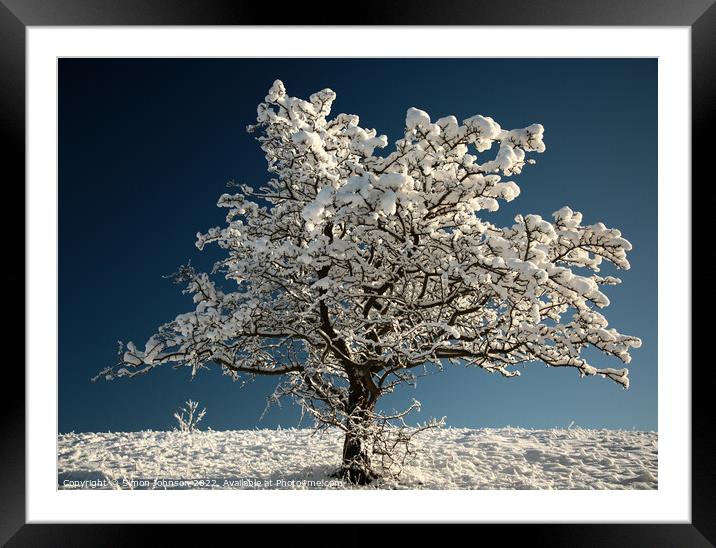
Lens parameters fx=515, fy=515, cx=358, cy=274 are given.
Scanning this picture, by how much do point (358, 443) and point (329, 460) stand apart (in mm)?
1378

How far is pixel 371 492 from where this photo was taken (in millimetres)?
4574

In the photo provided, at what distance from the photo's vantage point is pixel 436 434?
9.58 metres

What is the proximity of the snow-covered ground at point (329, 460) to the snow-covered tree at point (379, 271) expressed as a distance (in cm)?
121

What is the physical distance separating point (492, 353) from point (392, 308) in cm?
127

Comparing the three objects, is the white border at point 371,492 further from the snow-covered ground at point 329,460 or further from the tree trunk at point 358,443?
the snow-covered ground at point 329,460

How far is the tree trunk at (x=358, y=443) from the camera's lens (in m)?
6.18
